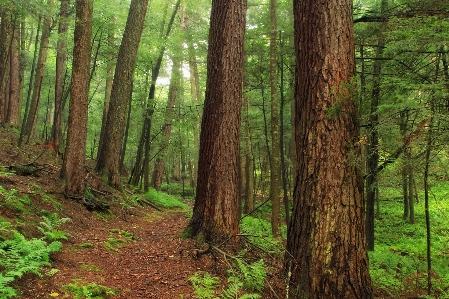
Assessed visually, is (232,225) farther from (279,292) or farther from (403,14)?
(403,14)

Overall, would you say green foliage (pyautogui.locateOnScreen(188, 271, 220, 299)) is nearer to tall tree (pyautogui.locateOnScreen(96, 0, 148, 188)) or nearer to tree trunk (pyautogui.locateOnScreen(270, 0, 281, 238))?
tree trunk (pyautogui.locateOnScreen(270, 0, 281, 238))

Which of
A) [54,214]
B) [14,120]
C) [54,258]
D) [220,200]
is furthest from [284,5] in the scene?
[14,120]

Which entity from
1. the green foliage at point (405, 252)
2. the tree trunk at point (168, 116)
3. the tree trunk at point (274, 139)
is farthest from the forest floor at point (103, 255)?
the tree trunk at point (168, 116)

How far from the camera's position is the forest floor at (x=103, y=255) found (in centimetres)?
374

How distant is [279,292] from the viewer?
4055 mm

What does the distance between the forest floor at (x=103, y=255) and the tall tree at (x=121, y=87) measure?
231cm

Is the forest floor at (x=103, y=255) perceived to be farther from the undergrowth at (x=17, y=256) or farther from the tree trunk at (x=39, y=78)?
the tree trunk at (x=39, y=78)

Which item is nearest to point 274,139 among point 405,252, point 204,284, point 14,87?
point 204,284

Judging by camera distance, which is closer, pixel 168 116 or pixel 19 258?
pixel 19 258

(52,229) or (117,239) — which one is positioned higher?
(52,229)

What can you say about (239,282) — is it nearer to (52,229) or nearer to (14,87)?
(52,229)

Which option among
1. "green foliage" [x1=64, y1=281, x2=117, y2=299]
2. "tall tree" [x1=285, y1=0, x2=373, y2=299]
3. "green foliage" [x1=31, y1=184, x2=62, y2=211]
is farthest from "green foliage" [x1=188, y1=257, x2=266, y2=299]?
"green foliage" [x1=31, y1=184, x2=62, y2=211]

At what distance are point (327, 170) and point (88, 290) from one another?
9.51ft

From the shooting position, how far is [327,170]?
3.57 meters
